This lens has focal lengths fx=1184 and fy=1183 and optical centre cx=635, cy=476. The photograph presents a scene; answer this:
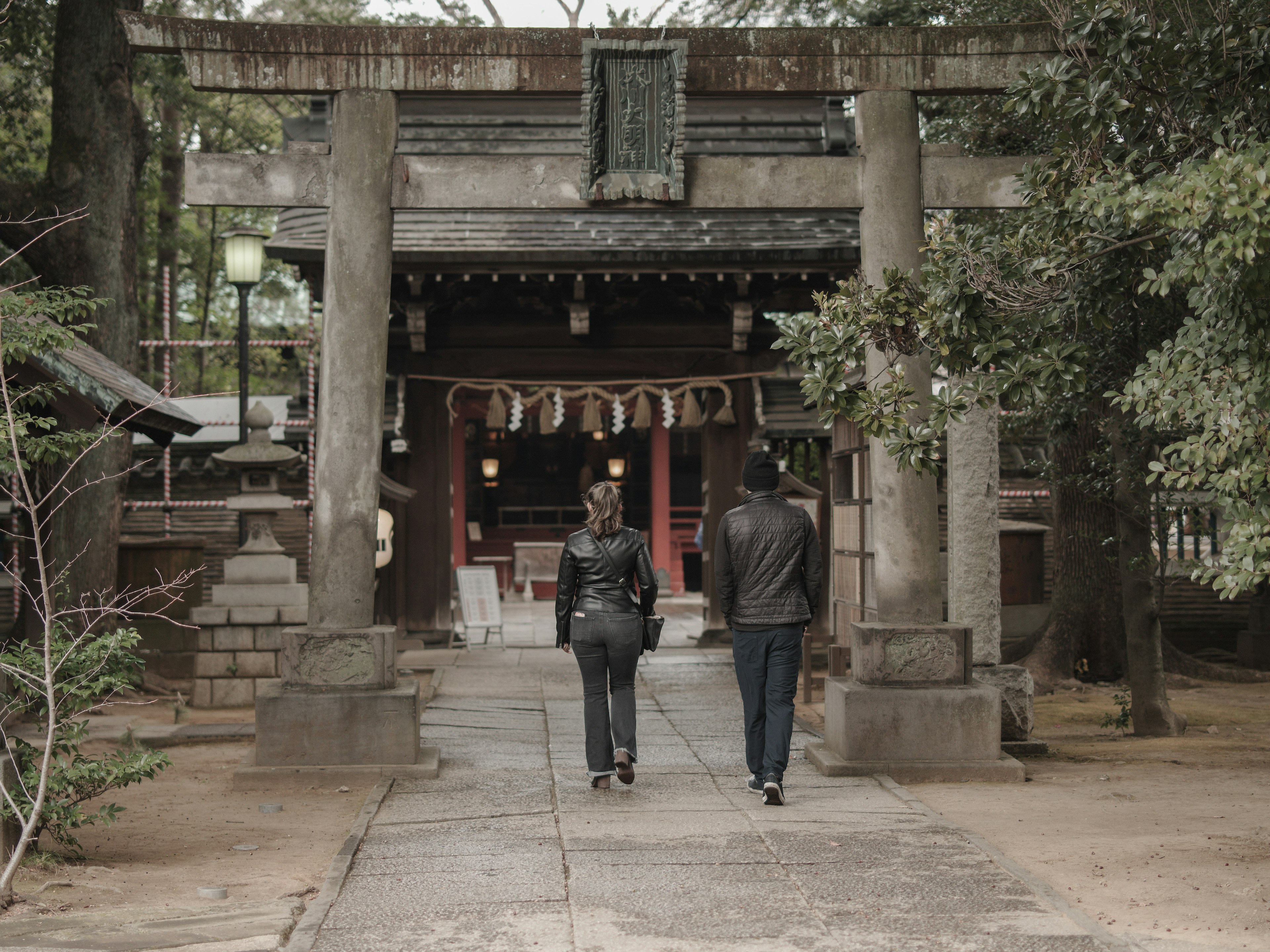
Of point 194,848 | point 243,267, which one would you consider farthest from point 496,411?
point 194,848

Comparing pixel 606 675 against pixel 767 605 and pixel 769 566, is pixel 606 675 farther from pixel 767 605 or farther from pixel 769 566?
pixel 769 566

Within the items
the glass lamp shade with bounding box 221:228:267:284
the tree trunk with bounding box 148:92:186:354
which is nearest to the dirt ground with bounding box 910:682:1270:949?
the glass lamp shade with bounding box 221:228:267:284

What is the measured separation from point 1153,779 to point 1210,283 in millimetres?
4150

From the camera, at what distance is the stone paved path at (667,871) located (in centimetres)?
401

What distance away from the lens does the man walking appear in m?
6.16

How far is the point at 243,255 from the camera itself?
11.3 meters

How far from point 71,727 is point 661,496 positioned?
15.7 m

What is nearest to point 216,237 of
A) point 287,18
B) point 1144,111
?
point 287,18

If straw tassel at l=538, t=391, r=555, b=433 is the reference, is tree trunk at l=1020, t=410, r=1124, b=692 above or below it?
below

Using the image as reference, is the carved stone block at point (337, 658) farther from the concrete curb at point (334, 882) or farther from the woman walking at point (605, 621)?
the woman walking at point (605, 621)

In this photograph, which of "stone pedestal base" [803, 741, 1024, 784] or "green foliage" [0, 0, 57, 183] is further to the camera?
"green foliage" [0, 0, 57, 183]

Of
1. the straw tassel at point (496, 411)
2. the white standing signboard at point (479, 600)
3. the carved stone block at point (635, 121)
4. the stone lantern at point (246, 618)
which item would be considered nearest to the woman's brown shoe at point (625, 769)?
the carved stone block at point (635, 121)

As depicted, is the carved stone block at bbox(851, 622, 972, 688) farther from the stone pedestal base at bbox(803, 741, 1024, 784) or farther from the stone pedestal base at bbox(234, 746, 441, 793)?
the stone pedestal base at bbox(234, 746, 441, 793)

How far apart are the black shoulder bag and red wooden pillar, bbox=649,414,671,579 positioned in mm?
13576
